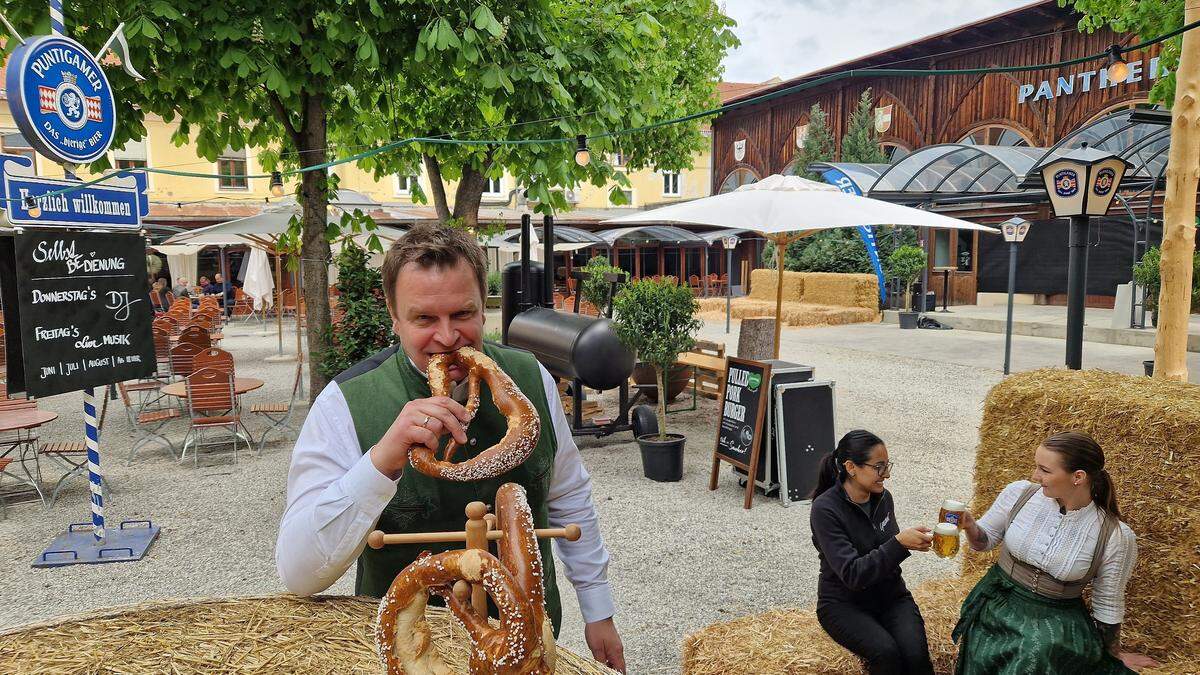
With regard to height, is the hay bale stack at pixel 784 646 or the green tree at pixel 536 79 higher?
the green tree at pixel 536 79

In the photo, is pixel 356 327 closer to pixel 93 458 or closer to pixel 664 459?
pixel 93 458

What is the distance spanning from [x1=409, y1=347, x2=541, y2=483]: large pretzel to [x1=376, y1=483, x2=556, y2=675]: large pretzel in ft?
0.36

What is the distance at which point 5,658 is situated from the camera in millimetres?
1709

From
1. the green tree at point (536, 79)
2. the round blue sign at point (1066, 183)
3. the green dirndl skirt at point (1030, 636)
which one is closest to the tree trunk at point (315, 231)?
the green tree at point (536, 79)

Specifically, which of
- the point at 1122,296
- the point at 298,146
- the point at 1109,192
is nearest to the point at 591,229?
the point at 1122,296

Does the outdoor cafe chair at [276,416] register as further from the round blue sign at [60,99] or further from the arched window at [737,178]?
the arched window at [737,178]

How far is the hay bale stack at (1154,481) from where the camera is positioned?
3.19m

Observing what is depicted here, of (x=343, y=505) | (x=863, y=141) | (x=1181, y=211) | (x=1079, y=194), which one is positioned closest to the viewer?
(x=343, y=505)

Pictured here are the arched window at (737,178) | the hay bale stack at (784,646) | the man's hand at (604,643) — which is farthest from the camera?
the arched window at (737,178)

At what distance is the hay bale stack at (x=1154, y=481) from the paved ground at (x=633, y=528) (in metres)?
1.76

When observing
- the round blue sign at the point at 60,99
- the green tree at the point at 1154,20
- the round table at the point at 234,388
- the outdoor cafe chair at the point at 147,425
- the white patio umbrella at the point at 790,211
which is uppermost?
the green tree at the point at 1154,20

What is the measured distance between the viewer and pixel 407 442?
1.41m

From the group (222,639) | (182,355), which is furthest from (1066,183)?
(182,355)

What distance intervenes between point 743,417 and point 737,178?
3152cm
